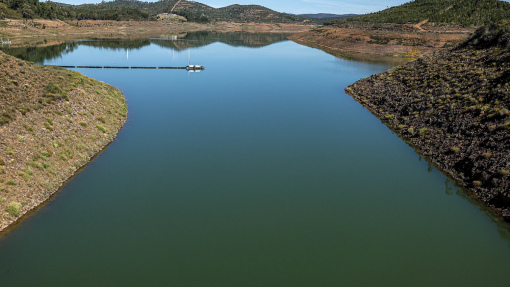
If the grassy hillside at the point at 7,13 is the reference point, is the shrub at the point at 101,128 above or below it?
below

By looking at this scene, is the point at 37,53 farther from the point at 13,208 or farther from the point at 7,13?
the point at 7,13

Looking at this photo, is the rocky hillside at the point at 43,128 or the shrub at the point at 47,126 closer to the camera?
the rocky hillside at the point at 43,128

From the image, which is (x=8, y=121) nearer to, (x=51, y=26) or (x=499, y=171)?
(x=499, y=171)

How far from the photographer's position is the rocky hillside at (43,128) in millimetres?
16641

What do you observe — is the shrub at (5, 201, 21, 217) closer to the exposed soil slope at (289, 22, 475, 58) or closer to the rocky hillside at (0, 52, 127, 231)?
the rocky hillside at (0, 52, 127, 231)

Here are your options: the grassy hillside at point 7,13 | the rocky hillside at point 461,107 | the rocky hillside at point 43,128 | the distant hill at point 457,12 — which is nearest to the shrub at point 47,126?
the rocky hillside at point 43,128

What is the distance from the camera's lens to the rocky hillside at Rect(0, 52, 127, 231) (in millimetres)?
16641

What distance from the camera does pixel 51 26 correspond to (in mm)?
122062

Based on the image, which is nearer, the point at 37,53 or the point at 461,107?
the point at 461,107

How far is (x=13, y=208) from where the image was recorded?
1530 cm

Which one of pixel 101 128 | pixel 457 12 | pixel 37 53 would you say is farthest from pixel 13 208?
pixel 457 12

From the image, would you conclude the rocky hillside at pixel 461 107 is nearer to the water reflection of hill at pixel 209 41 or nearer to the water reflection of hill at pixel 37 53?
the water reflection of hill at pixel 37 53

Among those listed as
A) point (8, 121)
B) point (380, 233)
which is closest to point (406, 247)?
point (380, 233)

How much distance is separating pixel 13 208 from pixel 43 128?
24.9ft
